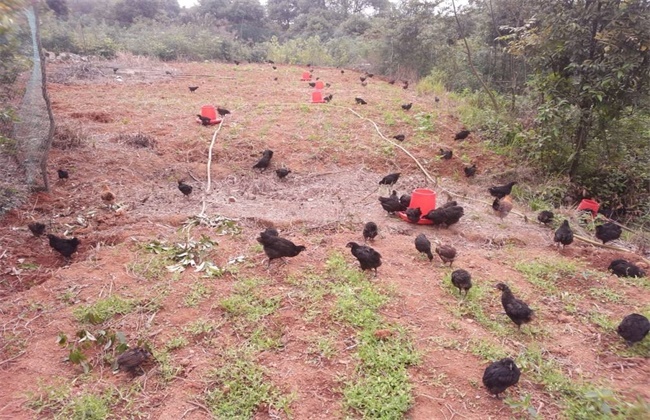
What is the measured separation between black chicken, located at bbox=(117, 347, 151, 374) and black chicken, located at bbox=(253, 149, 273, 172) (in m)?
5.51

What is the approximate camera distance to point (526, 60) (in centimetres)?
880

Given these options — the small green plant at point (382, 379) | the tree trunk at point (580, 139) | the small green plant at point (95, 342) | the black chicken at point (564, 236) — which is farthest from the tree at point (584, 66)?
the small green plant at point (95, 342)

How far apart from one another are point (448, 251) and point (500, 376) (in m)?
2.02

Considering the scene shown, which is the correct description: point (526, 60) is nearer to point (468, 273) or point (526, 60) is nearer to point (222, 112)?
point (468, 273)

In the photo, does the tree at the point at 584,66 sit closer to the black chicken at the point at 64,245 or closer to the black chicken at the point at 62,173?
the black chicken at the point at 64,245

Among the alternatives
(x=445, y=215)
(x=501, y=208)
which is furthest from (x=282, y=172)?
(x=501, y=208)

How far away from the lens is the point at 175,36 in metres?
25.7

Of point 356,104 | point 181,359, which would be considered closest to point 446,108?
point 356,104

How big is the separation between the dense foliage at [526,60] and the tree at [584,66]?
18 mm

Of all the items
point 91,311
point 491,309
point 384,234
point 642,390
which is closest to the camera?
point 642,390

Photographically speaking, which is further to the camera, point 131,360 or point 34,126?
point 34,126

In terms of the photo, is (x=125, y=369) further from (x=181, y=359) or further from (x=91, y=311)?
(x=91, y=311)

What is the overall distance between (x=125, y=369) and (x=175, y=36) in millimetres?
26858

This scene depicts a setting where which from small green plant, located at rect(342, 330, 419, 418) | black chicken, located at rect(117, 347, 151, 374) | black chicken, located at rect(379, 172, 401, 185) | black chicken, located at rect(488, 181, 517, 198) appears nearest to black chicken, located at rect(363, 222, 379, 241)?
small green plant, located at rect(342, 330, 419, 418)
